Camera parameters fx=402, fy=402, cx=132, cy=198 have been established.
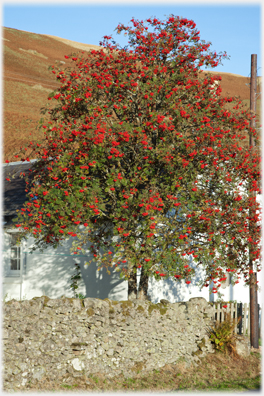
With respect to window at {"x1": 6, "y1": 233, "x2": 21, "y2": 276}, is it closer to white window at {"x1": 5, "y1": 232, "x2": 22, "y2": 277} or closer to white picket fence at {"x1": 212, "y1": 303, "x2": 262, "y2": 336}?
white window at {"x1": 5, "y1": 232, "x2": 22, "y2": 277}

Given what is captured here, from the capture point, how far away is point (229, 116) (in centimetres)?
1119

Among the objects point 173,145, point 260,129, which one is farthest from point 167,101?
point 260,129

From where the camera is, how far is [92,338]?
9.20 metres

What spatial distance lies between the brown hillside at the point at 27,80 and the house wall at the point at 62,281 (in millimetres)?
14470

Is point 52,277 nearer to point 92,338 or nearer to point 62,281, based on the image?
point 62,281

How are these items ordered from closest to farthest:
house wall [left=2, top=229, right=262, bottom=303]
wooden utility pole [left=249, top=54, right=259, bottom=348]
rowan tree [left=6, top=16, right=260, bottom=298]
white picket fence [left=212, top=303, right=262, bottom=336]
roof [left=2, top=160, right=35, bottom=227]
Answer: rowan tree [left=6, top=16, right=260, bottom=298], wooden utility pole [left=249, top=54, right=259, bottom=348], white picket fence [left=212, top=303, right=262, bottom=336], house wall [left=2, top=229, right=262, bottom=303], roof [left=2, top=160, right=35, bottom=227]

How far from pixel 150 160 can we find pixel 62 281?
6.80 m

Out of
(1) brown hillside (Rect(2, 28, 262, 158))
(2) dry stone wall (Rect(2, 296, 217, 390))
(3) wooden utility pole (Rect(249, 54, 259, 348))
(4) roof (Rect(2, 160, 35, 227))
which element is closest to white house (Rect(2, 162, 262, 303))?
(4) roof (Rect(2, 160, 35, 227))

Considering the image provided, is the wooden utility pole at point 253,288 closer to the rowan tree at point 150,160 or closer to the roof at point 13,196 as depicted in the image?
the rowan tree at point 150,160

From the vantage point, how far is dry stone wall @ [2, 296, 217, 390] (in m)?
8.26

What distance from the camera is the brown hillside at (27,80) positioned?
1756 inches

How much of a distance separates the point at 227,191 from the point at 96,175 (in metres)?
3.57

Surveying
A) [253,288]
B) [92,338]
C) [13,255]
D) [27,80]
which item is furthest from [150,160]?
[27,80]

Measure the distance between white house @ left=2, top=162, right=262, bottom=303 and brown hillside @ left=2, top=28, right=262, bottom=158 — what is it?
13.8 m
